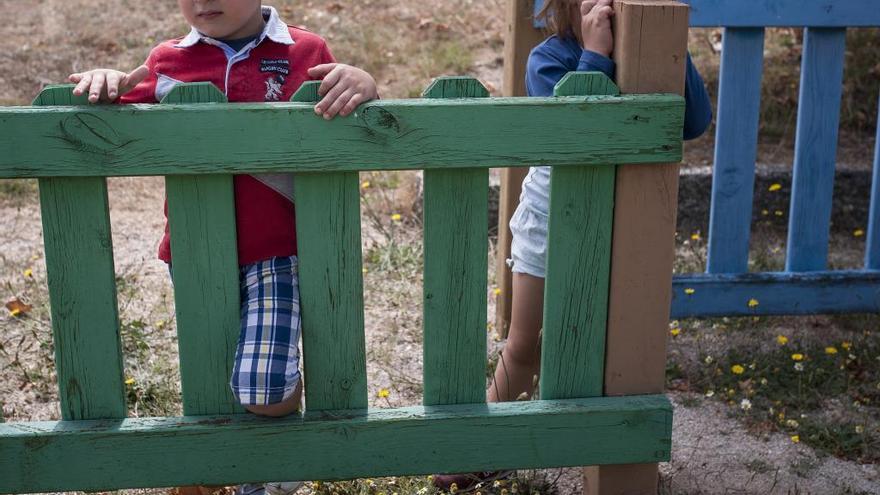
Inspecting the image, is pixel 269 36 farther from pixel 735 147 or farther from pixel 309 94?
pixel 735 147

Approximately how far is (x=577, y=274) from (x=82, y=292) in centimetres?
109

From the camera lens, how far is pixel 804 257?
3.87m

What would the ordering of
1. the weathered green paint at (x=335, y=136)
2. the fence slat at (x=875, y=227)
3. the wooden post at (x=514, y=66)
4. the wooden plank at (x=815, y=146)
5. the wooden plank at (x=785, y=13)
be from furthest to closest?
the fence slat at (x=875, y=227) < the wooden plank at (x=815, y=146) < the wooden plank at (x=785, y=13) < the wooden post at (x=514, y=66) < the weathered green paint at (x=335, y=136)

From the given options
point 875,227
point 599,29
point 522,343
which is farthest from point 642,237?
point 875,227

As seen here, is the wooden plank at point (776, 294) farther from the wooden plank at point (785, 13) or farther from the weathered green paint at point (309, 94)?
the weathered green paint at point (309, 94)

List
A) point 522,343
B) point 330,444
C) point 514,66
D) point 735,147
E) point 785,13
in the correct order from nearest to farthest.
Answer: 1. point 330,444
2. point 522,343
3. point 514,66
4. point 785,13
5. point 735,147

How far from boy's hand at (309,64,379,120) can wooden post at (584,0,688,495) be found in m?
0.57

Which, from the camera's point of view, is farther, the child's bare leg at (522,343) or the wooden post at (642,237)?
the child's bare leg at (522,343)

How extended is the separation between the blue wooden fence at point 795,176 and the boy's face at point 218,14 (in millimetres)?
1763

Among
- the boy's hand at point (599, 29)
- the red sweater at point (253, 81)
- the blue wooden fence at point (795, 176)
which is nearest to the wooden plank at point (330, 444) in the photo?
the red sweater at point (253, 81)

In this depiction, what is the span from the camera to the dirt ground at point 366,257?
3037 millimetres

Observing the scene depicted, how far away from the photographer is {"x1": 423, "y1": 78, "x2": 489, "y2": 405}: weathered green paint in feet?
7.34

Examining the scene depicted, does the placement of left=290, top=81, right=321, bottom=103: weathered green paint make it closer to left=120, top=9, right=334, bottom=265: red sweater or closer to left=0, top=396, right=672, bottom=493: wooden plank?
left=120, top=9, right=334, bottom=265: red sweater

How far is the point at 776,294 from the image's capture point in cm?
381
